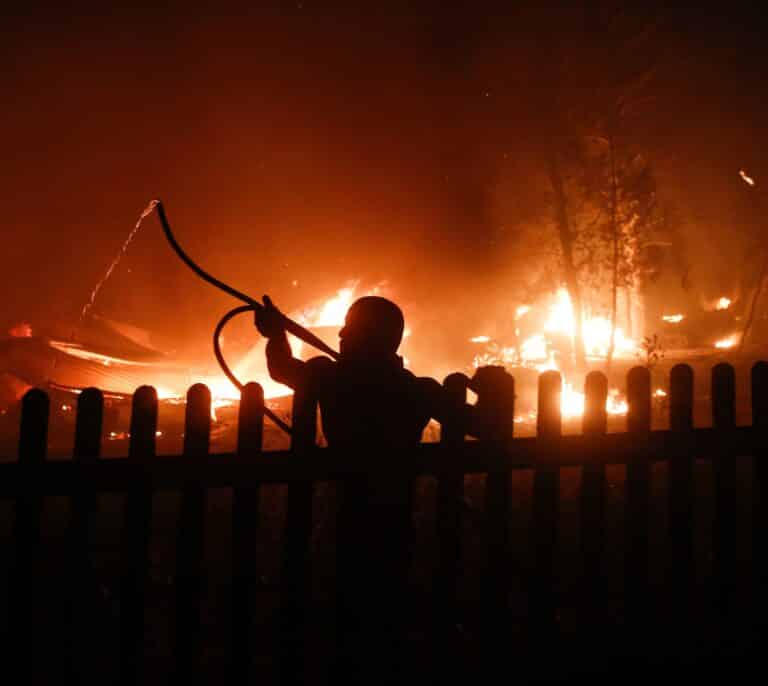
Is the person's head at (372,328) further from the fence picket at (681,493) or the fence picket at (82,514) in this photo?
the fence picket at (681,493)

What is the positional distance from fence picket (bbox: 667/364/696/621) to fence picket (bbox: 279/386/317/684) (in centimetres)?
220

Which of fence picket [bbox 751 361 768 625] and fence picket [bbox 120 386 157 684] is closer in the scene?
fence picket [bbox 120 386 157 684]

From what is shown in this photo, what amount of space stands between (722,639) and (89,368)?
1109 cm

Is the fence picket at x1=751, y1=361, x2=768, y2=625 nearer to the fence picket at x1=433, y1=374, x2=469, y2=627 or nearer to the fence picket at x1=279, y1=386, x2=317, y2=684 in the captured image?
the fence picket at x1=433, y1=374, x2=469, y2=627

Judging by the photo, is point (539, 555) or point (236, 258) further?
point (236, 258)

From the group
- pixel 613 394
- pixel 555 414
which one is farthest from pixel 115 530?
pixel 613 394

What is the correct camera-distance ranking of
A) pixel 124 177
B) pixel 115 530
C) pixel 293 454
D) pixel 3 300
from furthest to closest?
pixel 124 177 → pixel 3 300 → pixel 115 530 → pixel 293 454

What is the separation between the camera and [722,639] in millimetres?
3822

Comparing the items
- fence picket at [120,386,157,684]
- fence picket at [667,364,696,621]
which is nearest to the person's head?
fence picket at [120,386,157,684]

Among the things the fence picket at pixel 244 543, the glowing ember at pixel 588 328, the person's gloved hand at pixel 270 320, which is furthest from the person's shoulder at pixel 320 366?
the glowing ember at pixel 588 328

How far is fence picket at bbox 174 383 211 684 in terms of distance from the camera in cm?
287

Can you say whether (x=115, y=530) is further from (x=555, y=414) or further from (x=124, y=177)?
(x=124, y=177)

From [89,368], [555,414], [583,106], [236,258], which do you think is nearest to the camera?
[555,414]

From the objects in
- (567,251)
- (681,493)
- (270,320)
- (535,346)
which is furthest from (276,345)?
(535,346)
